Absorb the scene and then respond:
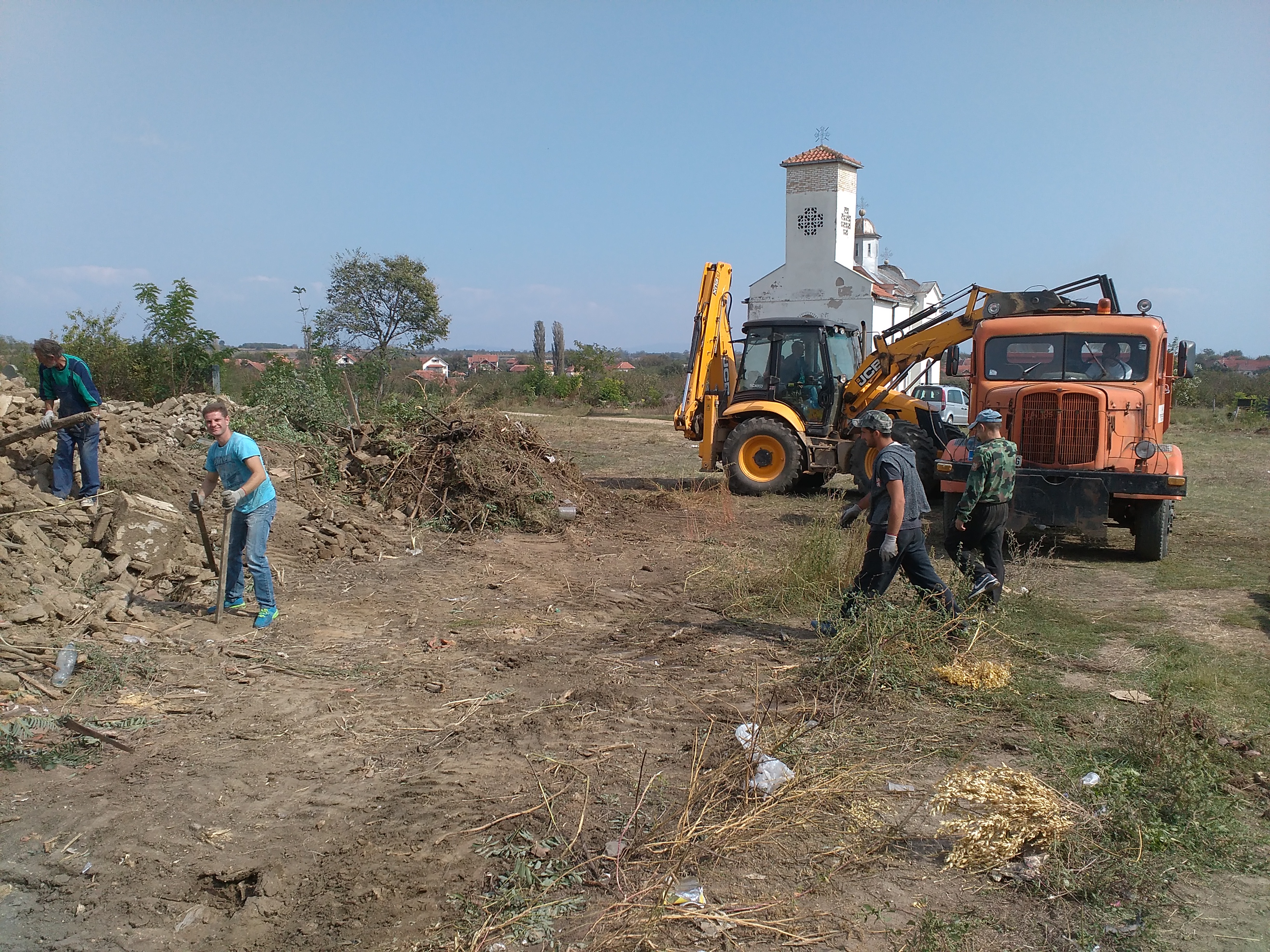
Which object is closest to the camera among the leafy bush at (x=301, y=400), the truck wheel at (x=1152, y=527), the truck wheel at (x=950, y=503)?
the truck wheel at (x=1152, y=527)

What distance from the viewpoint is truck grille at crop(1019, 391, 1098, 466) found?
8945 millimetres

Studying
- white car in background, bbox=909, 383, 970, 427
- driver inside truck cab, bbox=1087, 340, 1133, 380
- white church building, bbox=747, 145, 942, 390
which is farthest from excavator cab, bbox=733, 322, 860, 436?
white church building, bbox=747, 145, 942, 390

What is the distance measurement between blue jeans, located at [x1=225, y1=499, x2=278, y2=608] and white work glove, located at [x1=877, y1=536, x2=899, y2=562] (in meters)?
4.20

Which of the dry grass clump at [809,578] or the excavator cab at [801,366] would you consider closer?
the dry grass clump at [809,578]

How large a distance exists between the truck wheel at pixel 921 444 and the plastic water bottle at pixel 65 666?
9.12m

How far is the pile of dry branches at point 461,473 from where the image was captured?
1040 cm

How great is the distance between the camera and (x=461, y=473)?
34.2ft

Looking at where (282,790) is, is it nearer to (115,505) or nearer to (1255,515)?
(115,505)

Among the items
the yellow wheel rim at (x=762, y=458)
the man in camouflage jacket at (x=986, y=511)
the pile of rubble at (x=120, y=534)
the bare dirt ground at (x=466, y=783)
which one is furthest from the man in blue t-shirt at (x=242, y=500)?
the yellow wheel rim at (x=762, y=458)

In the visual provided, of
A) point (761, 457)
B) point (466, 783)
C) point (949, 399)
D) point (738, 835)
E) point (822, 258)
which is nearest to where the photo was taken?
point (738, 835)

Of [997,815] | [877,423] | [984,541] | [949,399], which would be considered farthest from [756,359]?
[949,399]

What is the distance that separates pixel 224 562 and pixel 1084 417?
7.72 m

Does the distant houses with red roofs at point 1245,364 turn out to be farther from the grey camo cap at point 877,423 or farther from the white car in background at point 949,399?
the grey camo cap at point 877,423

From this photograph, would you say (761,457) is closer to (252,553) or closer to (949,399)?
(252,553)
